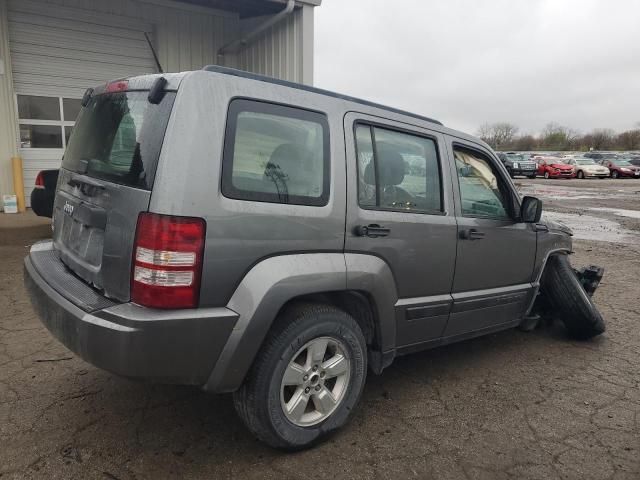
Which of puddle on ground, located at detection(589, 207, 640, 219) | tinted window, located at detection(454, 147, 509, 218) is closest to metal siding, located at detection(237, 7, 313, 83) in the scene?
tinted window, located at detection(454, 147, 509, 218)

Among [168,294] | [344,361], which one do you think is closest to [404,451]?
[344,361]

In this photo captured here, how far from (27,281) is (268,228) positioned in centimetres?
159

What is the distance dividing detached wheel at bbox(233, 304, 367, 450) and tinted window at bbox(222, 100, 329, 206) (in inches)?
23.4

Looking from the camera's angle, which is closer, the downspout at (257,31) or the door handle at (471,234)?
the door handle at (471,234)

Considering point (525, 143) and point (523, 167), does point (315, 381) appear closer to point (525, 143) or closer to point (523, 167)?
point (523, 167)

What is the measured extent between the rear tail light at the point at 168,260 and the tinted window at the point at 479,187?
1.95 meters

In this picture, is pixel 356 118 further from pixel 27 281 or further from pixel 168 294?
pixel 27 281

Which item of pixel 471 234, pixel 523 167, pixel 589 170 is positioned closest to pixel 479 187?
pixel 471 234

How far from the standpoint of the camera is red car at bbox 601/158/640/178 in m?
34.9

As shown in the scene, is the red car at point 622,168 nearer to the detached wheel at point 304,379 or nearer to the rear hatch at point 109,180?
the detached wheel at point 304,379

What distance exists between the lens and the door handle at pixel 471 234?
10.6ft

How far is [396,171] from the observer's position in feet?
9.80

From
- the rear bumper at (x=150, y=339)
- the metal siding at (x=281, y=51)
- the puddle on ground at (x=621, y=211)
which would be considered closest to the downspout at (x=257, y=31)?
the metal siding at (x=281, y=51)

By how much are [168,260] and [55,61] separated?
30.2ft
